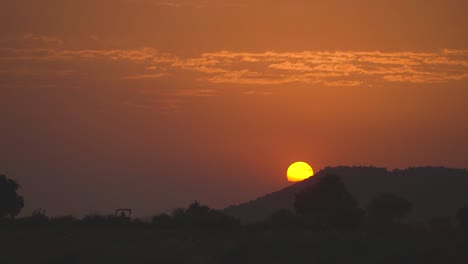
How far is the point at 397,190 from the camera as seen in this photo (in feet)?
413

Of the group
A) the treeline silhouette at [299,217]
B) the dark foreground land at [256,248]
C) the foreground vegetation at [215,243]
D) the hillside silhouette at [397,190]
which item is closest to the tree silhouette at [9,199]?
the treeline silhouette at [299,217]

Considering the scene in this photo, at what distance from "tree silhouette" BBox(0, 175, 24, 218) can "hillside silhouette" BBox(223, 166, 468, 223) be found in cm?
4990

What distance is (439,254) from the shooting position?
27.1 m

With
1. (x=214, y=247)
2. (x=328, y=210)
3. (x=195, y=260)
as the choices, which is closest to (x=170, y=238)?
(x=214, y=247)

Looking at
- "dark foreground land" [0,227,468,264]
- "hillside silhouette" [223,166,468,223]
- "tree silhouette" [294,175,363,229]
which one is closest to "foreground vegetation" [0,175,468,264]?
"dark foreground land" [0,227,468,264]

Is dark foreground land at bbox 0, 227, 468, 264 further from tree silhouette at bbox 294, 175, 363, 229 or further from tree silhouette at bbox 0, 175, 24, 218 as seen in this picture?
tree silhouette at bbox 294, 175, 363, 229

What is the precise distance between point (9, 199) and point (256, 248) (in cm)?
4506

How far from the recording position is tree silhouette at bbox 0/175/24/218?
68688mm

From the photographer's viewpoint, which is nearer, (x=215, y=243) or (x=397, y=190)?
(x=215, y=243)

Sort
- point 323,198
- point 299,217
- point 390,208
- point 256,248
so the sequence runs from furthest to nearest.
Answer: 1. point 390,208
2. point 323,198
3. point 299,217
4. point 256,248

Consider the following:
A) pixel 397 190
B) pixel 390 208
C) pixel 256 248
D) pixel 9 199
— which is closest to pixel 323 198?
pixel 390 208

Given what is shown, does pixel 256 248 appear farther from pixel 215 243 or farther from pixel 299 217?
pixel 299 217

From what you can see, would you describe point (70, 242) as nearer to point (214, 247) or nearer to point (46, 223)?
point (214, 247)

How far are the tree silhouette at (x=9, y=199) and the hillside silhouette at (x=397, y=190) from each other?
49.9 meters
